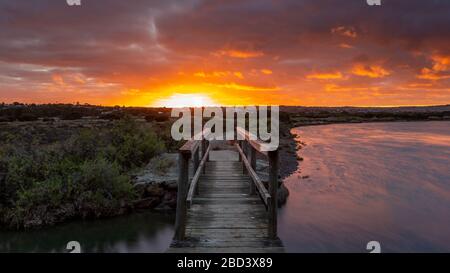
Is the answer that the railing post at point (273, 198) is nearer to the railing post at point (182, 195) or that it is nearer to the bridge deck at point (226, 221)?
the bridge deck at point (226, 221)

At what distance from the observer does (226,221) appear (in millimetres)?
7574

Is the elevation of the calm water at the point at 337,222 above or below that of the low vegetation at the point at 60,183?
below

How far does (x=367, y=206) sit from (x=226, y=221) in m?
11.5

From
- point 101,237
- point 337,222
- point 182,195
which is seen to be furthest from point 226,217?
point 337,222

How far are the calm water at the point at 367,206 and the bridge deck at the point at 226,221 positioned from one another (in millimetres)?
4093

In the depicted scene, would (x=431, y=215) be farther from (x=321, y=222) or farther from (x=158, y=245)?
(x=158, y=245)

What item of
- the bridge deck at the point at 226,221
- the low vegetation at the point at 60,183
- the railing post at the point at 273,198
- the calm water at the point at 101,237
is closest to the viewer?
the bridge deck at the point at 226,221

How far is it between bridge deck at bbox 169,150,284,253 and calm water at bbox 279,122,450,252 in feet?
13.4

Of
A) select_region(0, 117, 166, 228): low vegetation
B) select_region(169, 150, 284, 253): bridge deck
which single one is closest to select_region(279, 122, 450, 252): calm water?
select_region(169, 150, 284, 253): bridge deck

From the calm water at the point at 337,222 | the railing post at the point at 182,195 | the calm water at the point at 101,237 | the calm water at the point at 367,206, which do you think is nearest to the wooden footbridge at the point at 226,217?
the railing post at the point at 182,195

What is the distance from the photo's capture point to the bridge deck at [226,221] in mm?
6496

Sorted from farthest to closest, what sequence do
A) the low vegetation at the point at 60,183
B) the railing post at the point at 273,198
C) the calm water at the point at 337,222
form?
the low vegetation at the point at 60,183
the calm water at the point at 337,222
the railing post at the point at 273,198
